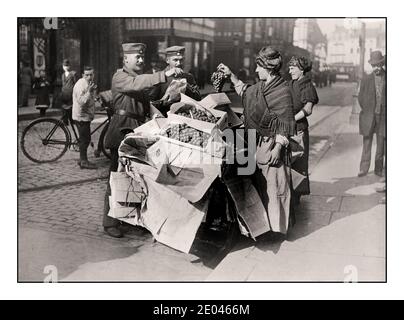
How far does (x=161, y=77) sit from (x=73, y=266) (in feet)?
6.03

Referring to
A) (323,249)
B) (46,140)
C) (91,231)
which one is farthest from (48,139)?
(323,249)

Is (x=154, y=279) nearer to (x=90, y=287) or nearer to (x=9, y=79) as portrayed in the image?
(x=90, y=287)

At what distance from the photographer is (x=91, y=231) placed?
198 inches

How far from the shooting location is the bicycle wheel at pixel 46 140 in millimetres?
7089

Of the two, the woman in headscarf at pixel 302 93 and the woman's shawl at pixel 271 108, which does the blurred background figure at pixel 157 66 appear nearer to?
the woman in headscarf at pixel 302 93

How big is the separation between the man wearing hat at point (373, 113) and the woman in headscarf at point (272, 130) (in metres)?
2.41

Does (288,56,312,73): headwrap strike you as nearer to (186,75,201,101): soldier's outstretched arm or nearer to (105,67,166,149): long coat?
(186,75,201,101): soldier's outstretched arm

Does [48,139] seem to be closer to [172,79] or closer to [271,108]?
[172,79]

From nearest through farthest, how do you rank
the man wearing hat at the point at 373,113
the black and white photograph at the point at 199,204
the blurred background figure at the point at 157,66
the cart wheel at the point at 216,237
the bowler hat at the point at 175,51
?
the black and white photograph at the point at 199,204, the cart wheel at the point at 216,237, the bowler hat at the point at 175,51, the man wearing hat at the point at 373,113, the blurred background figure at the point at 157,66

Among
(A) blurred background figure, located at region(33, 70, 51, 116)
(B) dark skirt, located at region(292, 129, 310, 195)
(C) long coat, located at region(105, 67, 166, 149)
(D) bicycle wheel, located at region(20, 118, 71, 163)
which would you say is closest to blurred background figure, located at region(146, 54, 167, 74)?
(D) bicycle wheel, located at region(20, 118, 71, 163)

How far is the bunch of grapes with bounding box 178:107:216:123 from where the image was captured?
15.0 ft

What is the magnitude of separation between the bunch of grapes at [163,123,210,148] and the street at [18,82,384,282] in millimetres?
1083

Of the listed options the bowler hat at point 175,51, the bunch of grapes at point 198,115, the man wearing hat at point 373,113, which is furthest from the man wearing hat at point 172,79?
the man wearing hat at point 373,113
